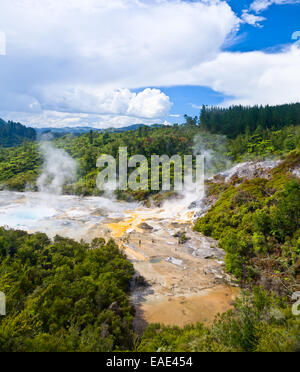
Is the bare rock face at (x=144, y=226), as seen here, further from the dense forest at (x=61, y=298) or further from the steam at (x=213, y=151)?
the steam at (x=213, y=151)

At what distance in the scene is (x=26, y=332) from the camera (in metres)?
7.28

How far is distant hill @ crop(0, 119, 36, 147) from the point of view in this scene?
368ft

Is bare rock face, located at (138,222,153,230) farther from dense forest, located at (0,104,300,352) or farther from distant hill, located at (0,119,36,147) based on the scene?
distant hill, located at (0,119,36,147)

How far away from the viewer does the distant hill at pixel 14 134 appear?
112262 millimetres

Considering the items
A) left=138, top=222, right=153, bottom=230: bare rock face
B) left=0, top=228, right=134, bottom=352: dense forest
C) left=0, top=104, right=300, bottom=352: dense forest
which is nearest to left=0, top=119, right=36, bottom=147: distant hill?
left=138, top=222, right=153, bottom=230: bare rock face

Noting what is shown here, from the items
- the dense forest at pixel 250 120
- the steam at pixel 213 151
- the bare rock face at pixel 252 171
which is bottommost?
the bare rock face at pixel 252 171

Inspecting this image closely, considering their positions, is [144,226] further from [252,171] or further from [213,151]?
[213,151]

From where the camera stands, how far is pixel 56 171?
54938mm

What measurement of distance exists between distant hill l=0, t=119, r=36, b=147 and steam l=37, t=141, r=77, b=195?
2191 inches

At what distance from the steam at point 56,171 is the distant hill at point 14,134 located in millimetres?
55663

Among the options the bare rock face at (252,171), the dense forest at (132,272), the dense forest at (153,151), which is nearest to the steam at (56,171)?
the dense forest at (153,151)

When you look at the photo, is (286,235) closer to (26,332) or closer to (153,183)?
(26,332)

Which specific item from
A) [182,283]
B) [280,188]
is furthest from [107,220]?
[280,188]
